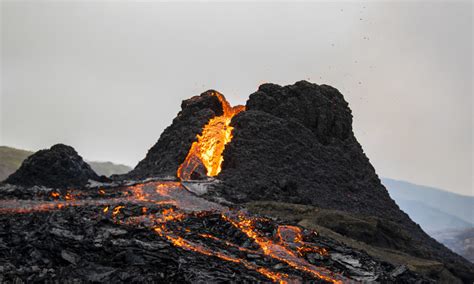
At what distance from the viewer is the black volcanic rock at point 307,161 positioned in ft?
170

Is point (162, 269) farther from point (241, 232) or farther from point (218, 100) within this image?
point (218, 100)

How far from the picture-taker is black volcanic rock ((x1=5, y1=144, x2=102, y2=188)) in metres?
50.2

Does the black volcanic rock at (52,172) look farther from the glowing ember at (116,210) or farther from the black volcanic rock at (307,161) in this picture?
the glowing ember at (116,210)

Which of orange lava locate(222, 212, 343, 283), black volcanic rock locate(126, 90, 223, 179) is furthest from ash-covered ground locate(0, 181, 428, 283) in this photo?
black volcanic rock locate(126, 90, 223, 179)

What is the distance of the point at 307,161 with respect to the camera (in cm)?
6025

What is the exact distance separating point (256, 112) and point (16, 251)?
46.7 metres

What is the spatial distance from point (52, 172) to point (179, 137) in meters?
20.0

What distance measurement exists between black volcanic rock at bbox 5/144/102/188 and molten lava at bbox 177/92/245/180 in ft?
37.1

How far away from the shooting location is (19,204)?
35.3 m

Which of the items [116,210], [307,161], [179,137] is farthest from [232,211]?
[179,137]

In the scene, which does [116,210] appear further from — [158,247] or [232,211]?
[158,247]

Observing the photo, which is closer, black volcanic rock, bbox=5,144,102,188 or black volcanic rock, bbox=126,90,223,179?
black volcanic rock, bbox=5,144,102,188

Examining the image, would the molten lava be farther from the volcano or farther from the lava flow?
the lava flow

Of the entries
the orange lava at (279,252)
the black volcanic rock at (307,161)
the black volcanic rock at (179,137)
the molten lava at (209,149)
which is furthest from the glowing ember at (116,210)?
the black volcanic rock at (179,137)
